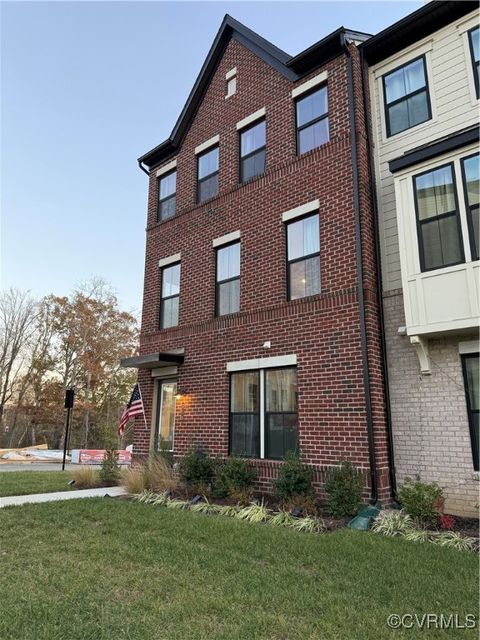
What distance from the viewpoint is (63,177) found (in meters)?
21.9

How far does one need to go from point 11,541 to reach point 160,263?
837cm

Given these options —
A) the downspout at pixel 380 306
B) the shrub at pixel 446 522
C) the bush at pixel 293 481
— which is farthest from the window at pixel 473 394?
the bush at pixel 293 481

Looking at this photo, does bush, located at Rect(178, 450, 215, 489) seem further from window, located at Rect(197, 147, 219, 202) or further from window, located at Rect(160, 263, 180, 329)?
window, located at Rect(197, 147, 219, 202)

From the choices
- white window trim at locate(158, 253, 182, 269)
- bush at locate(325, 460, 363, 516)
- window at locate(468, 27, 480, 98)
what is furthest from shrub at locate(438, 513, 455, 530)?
white window trim at locate(158, 253, 182, 269)

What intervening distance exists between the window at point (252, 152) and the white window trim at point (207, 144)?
0.87 metres

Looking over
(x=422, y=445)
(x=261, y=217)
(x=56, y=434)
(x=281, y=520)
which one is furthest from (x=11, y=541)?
(x=56, y=434)

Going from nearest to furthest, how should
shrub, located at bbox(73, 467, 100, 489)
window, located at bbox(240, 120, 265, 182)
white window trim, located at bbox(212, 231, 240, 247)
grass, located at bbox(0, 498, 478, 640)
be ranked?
1. grass, located at bbox(0, 498, 478, 640)
2. shrub, located at bbox(73, 467, 100, 489)
3. white window trim, located at bbox(212, 231, 240, 247)
4. window, located at bbox(240, 120, 265, 182)

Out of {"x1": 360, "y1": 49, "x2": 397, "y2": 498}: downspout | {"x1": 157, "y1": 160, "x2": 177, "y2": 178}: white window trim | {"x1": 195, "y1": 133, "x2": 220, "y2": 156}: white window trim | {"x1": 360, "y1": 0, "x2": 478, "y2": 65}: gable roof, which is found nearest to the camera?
{"x1": 360, "y1": 49, "x2": 397, "y2": 498}: downspout

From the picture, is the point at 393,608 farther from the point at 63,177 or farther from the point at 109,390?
the point at 109,390

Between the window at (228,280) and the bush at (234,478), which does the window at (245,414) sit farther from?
the window at (228,280)

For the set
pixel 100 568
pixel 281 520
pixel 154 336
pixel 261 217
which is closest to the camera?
pixel 100 568

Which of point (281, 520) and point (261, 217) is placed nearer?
point (281, 520)

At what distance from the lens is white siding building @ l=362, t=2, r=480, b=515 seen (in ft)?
22.2

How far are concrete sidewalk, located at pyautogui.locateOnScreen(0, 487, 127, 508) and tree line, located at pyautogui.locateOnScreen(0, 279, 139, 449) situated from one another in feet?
73.3
